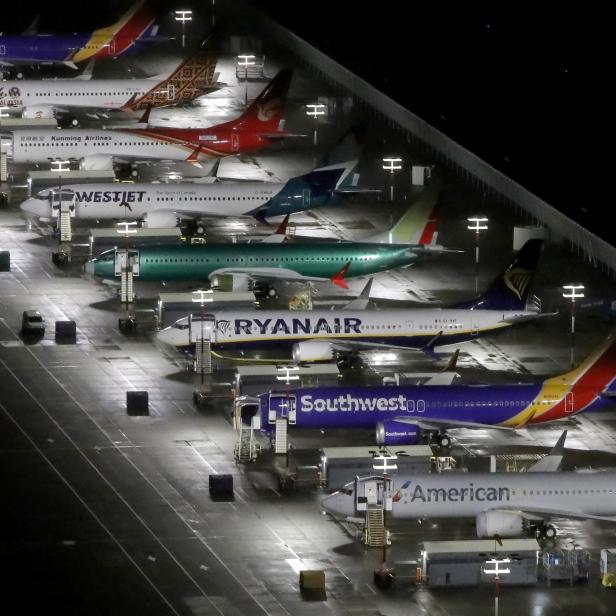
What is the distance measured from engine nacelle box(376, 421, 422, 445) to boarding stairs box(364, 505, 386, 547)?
1306 centimetres

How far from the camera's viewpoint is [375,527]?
139375 mm

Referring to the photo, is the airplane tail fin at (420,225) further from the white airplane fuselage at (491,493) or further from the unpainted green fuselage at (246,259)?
the white airplane fuselage at (491,493)

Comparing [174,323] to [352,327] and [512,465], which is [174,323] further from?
[512,465]

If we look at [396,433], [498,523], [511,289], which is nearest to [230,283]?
[511,289]

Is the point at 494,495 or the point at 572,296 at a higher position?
the point at 572,296

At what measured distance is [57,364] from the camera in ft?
559

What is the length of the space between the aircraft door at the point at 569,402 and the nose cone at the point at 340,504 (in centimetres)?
A: 1821

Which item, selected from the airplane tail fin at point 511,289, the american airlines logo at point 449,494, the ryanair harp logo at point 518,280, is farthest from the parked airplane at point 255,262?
the american airlines logo at point 449,494

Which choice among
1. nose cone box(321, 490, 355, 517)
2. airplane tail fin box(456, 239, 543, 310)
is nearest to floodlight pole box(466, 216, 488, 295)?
airplane tail fin box(456, 239, 543, 310)

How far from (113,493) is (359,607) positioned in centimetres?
2056

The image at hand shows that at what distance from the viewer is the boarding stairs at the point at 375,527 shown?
139 metres

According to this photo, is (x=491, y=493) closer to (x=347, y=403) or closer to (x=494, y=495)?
(x=494, y=495)

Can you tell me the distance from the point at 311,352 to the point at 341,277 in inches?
717

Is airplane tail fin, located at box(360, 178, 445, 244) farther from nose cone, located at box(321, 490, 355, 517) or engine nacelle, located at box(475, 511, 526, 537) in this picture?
engine nacelle, located at box(475, 511, 526, 537)
